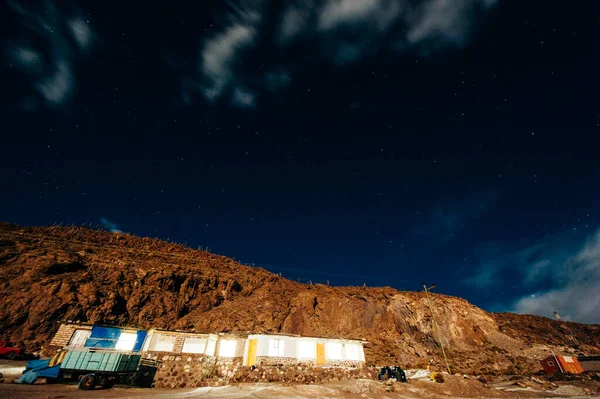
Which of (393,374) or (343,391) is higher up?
(393,374)

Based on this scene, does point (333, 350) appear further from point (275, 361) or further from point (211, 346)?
point (211, 346)

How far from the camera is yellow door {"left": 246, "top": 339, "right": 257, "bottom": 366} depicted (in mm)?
28156

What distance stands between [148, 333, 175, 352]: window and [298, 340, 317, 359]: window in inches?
567

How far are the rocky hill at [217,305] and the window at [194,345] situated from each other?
8314mm

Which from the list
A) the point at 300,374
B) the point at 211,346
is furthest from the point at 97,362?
the point at 300,374

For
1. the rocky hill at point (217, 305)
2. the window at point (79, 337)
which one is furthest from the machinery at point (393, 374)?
the window at point (79, 337)

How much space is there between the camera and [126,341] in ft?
89.6

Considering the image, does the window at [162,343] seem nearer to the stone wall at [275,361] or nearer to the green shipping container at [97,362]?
the stone wall at [275,361]

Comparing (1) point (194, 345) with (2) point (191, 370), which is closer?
(2) point (191, 370)

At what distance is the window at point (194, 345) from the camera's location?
29.3 meters

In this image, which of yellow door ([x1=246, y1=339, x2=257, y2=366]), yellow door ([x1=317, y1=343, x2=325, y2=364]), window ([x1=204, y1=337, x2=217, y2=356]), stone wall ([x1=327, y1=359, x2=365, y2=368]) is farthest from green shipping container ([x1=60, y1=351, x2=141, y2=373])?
stone wall ([x1=327, y1=359, x2=365, y2=368])

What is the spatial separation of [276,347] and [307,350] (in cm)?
381

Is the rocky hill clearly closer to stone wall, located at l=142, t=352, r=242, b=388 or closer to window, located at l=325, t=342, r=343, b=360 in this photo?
window, located at l=325, t=342, r=343, b=360

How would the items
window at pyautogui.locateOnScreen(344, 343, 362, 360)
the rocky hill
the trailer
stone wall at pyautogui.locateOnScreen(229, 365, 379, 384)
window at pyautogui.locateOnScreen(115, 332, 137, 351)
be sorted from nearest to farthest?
1. the trailer
2. stone wall at pyautogui.locateOnScreen(229, 365, 379, 384)
3. window at pyautogui.locateOnScreen(115, 332, 137, 351)
4. window at pyautogui.locateOnScreen(344, 343, 362, 360)
5. the rocky hill
